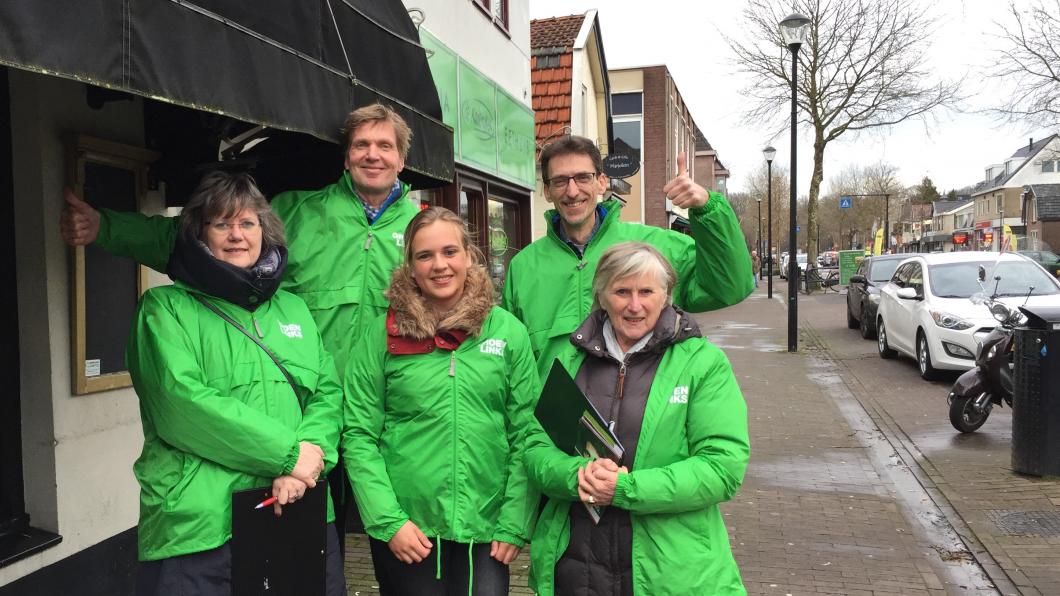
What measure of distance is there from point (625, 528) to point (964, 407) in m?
6.31

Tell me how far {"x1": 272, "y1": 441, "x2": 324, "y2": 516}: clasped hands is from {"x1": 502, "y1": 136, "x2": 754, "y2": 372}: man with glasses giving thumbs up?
91 centimetres

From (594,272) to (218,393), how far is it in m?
1.33

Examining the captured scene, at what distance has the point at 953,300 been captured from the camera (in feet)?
34.6

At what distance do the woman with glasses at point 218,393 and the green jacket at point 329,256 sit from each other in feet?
0.95

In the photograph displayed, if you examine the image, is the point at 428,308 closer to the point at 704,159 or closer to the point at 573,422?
the point at 573,422

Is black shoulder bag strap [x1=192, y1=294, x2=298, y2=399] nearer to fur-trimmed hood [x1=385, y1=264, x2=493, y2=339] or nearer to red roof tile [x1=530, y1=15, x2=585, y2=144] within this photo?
fur-trimmed hood [x1=385, y1=264, x2=493, y2=339]

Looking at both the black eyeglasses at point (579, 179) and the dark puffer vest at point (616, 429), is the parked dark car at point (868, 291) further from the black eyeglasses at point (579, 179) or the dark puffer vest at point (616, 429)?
the dark puffer vest at point (616, 429)

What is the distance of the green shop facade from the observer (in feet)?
27.5

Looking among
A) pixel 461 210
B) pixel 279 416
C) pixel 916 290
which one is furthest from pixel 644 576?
pixel 916 290

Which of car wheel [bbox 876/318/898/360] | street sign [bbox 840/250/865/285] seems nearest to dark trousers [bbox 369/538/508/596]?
car wheel [bbox 876/318/898/360]

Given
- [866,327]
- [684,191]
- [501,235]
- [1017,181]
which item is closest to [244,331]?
[684,191]

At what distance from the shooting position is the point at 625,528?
2445 mm

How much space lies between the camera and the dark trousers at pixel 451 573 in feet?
8.29

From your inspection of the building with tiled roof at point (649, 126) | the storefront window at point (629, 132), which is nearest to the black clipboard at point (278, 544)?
the building with tiled roof at point (649, 126)
